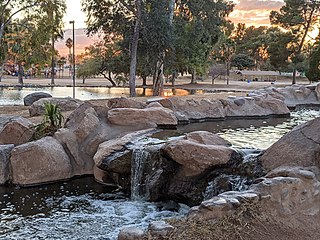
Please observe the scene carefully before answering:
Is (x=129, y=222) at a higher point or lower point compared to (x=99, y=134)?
lower

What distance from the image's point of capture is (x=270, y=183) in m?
5.22

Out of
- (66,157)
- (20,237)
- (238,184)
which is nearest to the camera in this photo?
(20,237)

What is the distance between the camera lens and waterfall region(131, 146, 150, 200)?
8.26 m

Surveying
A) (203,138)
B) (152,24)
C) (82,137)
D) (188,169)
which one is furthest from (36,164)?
(152,24)

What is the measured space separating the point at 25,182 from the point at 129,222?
122 inches

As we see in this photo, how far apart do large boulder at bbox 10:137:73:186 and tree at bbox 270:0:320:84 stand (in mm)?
34072

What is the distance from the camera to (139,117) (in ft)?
35.6

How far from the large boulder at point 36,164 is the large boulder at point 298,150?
14.5 ft

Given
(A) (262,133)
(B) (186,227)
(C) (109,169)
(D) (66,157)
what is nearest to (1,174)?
(D) (66,157)

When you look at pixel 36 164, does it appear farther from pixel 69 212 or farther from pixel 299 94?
pixel 299 94

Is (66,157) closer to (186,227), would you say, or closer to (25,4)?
(186,227)

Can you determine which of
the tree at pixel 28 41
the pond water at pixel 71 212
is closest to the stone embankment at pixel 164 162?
the pond water at pixel 71 212

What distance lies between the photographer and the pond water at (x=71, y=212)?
620 centimetres

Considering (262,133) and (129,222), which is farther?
(262,133)
